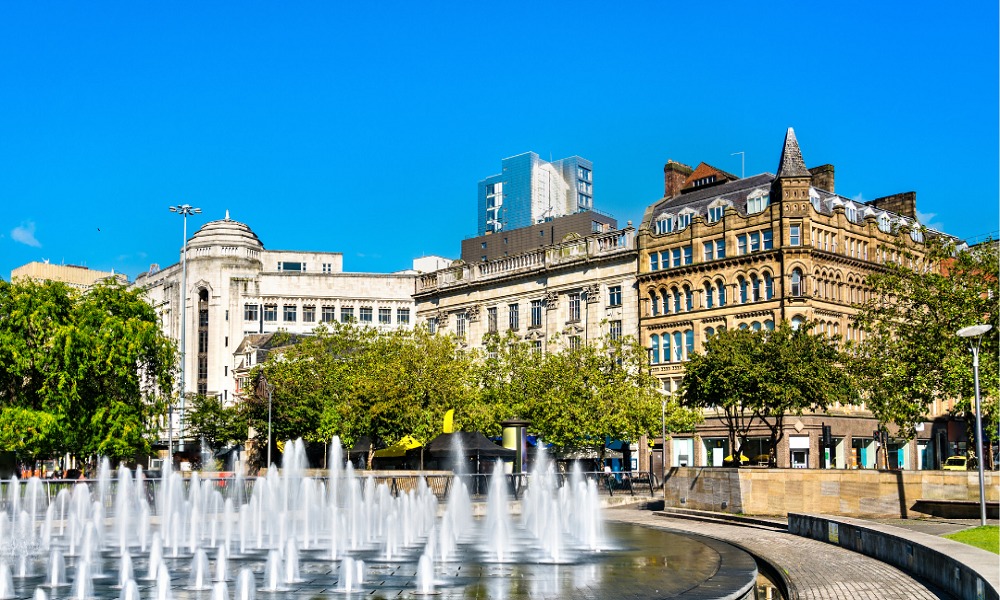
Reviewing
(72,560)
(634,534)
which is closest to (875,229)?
(634,534)

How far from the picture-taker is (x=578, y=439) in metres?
61.7

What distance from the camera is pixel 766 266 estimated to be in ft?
217

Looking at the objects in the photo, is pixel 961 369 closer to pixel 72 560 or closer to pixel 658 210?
pixel 72 560

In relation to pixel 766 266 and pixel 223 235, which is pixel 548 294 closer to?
pixel 766 266

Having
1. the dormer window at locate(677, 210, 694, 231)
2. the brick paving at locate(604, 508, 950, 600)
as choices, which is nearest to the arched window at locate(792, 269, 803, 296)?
the dormer window at locate(677, 210, 694, 231)

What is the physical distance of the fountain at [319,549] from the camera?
62.8ft

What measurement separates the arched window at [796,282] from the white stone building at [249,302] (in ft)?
173

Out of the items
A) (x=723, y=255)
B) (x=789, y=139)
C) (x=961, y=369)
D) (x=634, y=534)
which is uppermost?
(x=789, y=139)

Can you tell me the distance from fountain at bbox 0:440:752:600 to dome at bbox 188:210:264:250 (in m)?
75.9

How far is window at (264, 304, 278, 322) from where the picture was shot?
10962 cm

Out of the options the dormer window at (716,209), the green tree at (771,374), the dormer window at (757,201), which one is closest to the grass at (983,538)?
the green tree at (771,374)

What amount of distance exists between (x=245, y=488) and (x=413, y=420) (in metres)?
21.8

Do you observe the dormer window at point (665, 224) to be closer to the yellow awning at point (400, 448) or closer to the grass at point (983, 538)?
the yellow awning at point (400, 448)

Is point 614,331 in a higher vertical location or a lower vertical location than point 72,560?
higher
